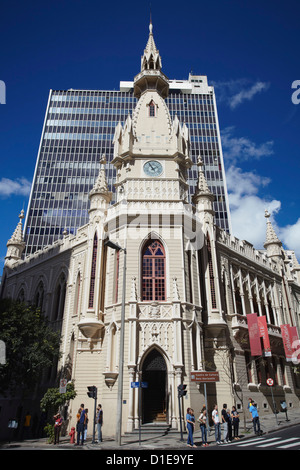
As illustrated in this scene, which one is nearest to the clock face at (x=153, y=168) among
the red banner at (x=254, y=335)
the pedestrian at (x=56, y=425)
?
the red banner at (x=254, y=335)

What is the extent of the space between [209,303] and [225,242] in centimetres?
903

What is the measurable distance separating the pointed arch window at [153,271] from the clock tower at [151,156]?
14.0ft

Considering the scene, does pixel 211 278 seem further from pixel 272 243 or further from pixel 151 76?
pixel 151 76

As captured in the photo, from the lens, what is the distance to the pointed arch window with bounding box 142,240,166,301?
84.1ft

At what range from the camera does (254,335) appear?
30.4 m

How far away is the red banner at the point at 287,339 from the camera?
3485cm

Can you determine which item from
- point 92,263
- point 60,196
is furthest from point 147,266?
point 60,196

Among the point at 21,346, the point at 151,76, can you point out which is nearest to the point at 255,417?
the point at 21,346

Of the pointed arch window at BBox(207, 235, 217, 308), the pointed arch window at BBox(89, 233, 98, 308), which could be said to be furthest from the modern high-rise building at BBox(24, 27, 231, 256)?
the pointed arch window at BBox(207, 235, 217, 308)

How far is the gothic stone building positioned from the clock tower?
0.10 m

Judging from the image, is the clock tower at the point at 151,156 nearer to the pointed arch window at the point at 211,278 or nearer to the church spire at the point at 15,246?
the pointed arch window at the point at 211,278

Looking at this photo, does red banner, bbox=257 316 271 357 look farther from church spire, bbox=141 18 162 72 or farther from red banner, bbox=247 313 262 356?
church spire, bbox=141 18 162 72

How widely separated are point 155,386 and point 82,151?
64.9m
